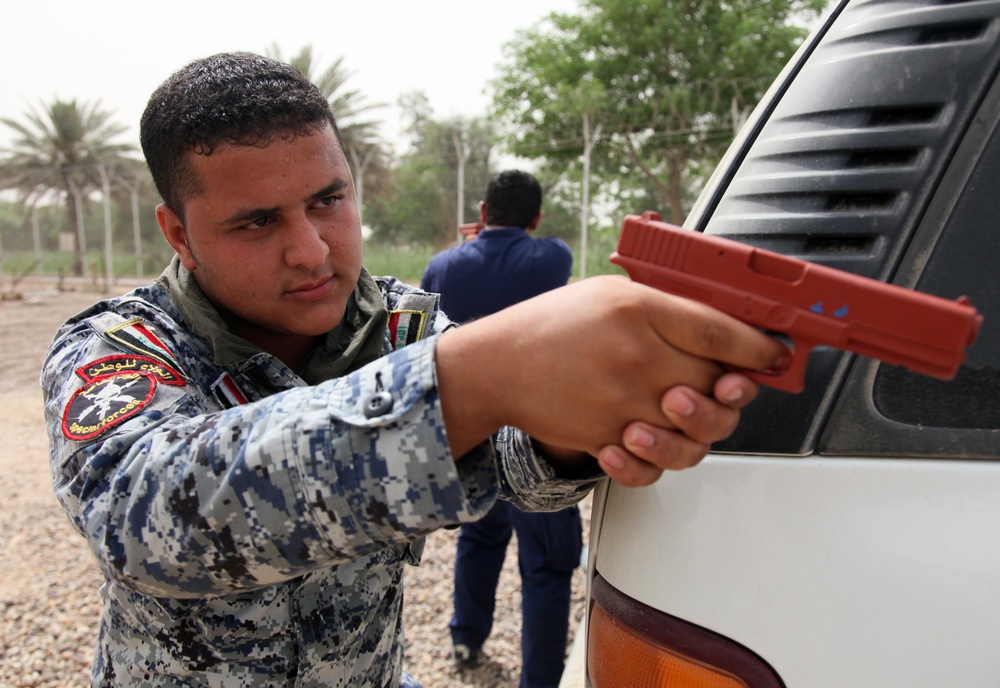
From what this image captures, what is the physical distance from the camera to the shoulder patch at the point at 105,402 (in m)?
0.85

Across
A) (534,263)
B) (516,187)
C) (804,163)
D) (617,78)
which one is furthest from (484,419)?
(617,78)

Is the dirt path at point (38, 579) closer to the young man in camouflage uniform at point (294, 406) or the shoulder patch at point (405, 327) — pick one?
the young man in camouflage uniform at point (294, 406)

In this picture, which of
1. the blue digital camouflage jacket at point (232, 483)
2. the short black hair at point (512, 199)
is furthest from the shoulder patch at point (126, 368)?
the short black hair at point (512, 199)

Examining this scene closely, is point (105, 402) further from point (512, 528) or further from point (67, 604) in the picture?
point (67, 604)

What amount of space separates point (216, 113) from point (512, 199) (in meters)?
2.69

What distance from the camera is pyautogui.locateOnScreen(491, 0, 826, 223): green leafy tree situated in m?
14.7

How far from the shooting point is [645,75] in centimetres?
1616

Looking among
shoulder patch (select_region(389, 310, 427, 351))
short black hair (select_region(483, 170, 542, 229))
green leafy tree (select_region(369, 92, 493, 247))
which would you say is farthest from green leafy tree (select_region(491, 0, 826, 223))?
shoulder patch (select_region(389, 310, 427, 351))

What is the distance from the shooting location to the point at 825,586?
0.82 meters

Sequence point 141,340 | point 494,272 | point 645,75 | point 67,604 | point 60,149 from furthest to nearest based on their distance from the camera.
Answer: point 60,149, point 645,75, point 494,272, point 67,604, point 141,340

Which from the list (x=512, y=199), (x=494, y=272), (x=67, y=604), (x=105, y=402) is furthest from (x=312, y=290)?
(x=67, y=604)

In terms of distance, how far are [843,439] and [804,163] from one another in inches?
13.9

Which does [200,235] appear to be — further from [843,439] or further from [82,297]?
[82,297]

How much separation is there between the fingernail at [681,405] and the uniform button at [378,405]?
0.28 meters
